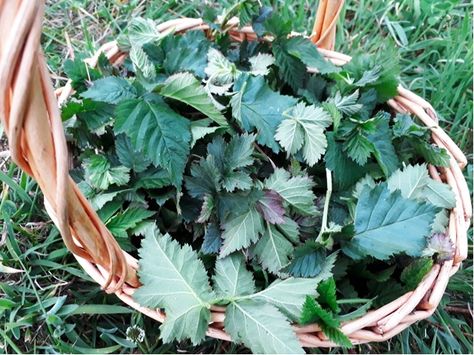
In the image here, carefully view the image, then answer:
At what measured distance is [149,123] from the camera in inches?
31.3

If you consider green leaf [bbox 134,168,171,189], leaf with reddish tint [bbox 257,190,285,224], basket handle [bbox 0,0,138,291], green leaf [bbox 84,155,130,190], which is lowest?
leaf with reddish tint [bbox 257,190,285,224]

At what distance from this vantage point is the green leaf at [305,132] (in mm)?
A: 851

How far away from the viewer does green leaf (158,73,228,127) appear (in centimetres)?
83

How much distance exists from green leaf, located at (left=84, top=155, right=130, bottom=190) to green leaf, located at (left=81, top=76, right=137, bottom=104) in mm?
89

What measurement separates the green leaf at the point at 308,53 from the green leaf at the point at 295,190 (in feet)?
0.69

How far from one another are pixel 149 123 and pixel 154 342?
366 mm

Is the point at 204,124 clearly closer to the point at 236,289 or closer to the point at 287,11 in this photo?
the point at 236,289

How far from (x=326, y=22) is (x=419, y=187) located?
A: 0.33 meters

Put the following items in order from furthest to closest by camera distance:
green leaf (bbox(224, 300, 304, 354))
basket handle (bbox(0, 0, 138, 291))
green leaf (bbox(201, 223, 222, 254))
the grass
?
the grass, green leaf (bbox(201, 223, 222, 254)), green leaf (bbox(224, 300, 304, 354)), basket handle (bbox(0, 0, 138, 291))

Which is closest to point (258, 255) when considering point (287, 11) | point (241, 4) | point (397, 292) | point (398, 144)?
point (397, 292)

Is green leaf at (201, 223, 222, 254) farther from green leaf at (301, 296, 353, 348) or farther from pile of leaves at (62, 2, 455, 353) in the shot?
green leaf at (301, 296, 353, 348)

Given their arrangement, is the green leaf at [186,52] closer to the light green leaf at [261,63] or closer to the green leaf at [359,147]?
the light green leaf at [261,63]

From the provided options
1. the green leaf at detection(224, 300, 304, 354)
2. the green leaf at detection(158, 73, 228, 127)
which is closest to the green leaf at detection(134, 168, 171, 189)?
the green leaf at detection(158, 73, 228, 127)

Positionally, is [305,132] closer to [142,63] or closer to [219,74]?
[219,74]
